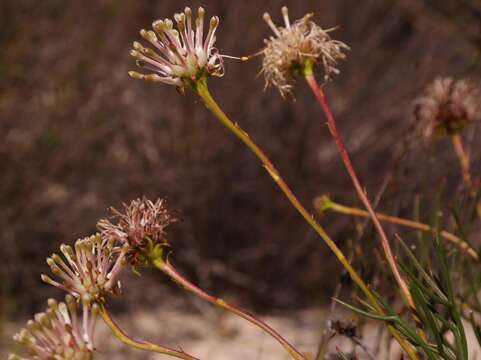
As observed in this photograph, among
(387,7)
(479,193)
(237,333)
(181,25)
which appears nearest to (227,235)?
(237,333)

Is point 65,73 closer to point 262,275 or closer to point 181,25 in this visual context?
point 262,275

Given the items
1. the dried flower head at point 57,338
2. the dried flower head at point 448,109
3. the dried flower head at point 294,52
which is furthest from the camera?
the dried flower head at point 448,109

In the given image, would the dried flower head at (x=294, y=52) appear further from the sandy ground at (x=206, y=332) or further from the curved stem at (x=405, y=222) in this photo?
the sandy ground at (x=206, y=332)

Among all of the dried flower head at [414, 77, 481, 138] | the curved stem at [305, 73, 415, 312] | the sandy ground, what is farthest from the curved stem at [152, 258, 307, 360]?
the sandy ground

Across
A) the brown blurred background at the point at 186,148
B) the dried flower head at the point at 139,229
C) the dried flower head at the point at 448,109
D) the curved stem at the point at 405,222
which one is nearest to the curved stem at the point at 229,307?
the dried flower head at the point at 139,229

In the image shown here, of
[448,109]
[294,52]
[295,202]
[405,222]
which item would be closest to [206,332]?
[448,109]

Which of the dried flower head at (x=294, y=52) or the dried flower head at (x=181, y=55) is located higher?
the dried flower head at (x=294, y=52)

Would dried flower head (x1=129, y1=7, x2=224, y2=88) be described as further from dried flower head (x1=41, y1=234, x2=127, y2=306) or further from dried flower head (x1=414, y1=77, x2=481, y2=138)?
dried flower head (x1=414, y1=77, x2=481, y2=138)

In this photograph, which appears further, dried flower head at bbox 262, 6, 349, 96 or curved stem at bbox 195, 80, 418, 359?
dried flower head at bbox 262, 6, 349, 96
